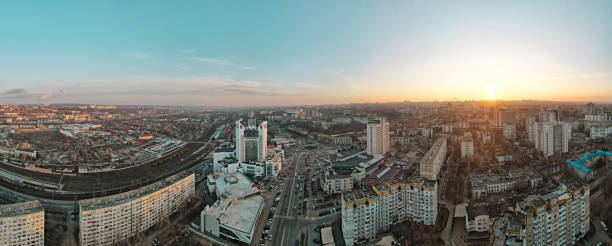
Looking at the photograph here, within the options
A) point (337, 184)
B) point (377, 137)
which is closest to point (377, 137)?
point (377, 137)

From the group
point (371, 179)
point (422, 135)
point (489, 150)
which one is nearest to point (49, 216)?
point (371, 179)

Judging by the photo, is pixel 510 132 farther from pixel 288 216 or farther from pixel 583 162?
pixel 288 216

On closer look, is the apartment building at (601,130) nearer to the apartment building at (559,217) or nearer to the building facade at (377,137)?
the building facade at (377,137)

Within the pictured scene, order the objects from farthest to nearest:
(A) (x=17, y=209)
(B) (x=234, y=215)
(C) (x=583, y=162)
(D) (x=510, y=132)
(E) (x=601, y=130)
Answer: (D) (x=510, y=132)
(E) (x=601, y=130)
(C) (x=583, y=162)
(B) (x=234, y=215)
(A) (x=17, y=209)

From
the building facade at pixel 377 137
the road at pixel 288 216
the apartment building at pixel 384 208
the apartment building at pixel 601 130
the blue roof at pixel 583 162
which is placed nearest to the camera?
the apartment building at pixel 384 208

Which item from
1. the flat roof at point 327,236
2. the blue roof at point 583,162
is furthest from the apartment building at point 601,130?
the flat roof at point 327,236

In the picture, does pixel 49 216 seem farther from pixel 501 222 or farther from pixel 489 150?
pixel 489 150
